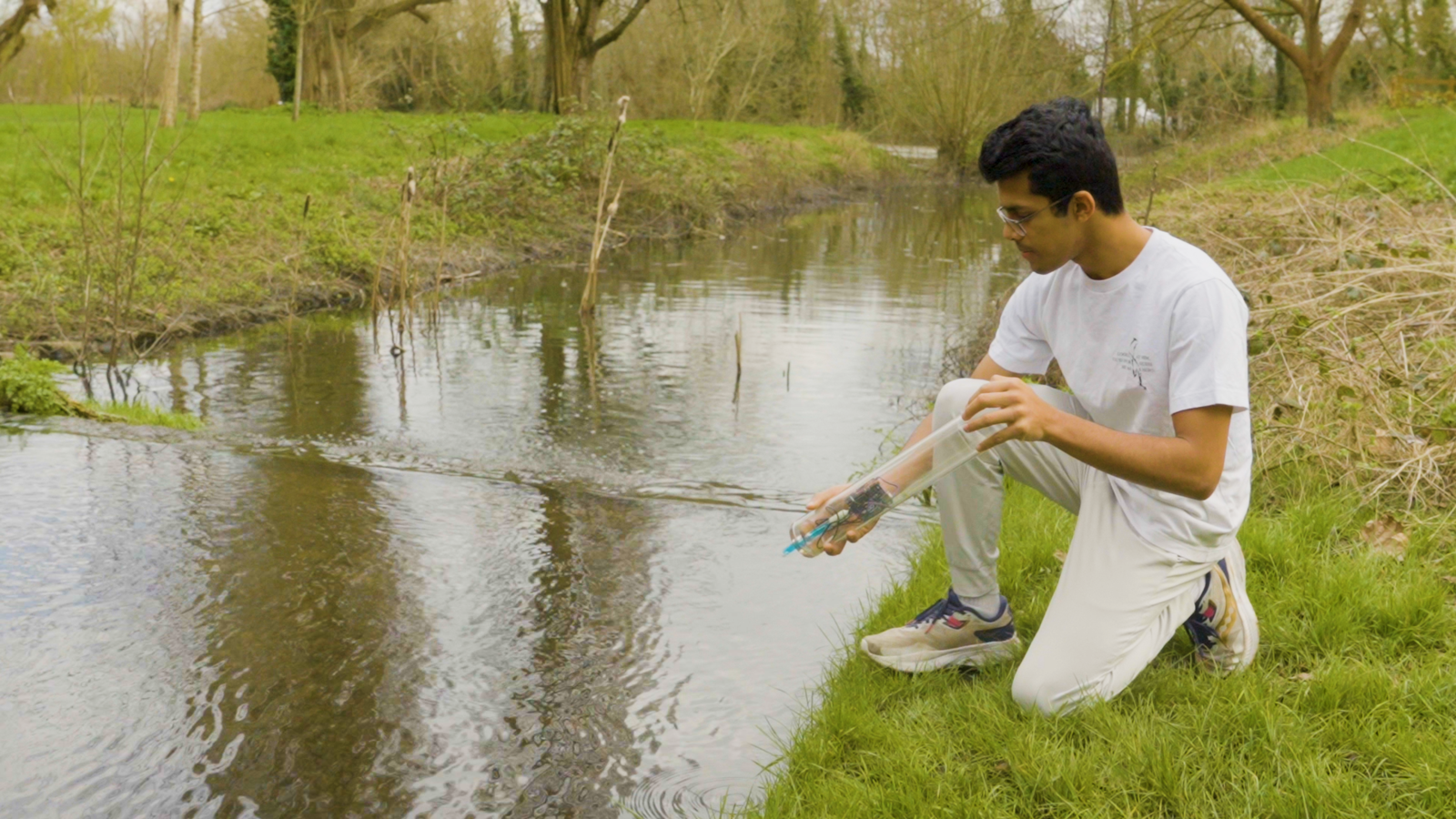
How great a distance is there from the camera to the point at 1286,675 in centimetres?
315

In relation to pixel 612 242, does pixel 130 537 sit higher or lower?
lower

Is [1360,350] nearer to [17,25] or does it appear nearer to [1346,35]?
[17,25]

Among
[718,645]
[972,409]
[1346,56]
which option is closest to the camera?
[972,409]

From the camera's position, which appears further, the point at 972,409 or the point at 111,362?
the point at 111,362

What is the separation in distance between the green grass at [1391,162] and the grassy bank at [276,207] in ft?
27.4

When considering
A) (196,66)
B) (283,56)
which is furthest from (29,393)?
(283,56)

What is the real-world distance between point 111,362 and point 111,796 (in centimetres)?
644

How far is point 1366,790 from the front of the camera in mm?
2500

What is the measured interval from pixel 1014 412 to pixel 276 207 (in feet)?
42.8

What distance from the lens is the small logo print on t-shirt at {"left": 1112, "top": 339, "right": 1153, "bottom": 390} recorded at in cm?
287

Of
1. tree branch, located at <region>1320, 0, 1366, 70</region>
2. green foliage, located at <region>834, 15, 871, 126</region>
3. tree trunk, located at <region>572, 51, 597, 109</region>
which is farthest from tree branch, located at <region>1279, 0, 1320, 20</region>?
green foliage, located at <region>834, 15, 871, 126</region>

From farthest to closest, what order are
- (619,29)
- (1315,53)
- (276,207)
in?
(619,29) < (1315,53) < (276,207)

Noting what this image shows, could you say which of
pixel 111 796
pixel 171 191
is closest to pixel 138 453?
pixel 111 796

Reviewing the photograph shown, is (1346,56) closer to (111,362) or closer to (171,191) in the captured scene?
(171,191)
